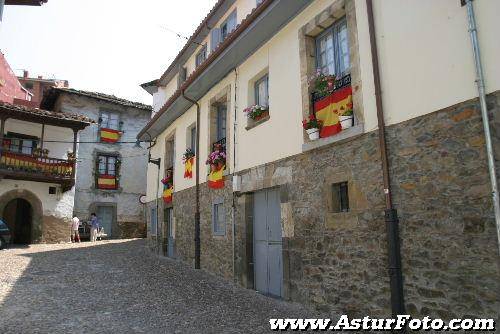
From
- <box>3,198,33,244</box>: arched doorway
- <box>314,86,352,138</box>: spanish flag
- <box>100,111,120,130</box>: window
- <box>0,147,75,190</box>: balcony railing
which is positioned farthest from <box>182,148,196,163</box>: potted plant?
<box>100,111,120,130</box>: window

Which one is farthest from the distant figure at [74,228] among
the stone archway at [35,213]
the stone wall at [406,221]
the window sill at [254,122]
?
the stone wall at [406,221]

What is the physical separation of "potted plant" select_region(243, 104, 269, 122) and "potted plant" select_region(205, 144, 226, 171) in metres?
1.53

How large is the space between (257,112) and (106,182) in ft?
52.3

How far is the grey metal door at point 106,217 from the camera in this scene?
69.8 ft

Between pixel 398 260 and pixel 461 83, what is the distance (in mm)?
2170

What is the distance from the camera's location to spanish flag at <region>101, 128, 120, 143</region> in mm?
21688

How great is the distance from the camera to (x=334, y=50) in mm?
6492

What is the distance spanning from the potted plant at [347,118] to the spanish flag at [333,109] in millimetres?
59

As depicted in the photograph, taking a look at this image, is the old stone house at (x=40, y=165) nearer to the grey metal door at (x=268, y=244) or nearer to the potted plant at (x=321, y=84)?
the grey metal door at (x=268, y=244)

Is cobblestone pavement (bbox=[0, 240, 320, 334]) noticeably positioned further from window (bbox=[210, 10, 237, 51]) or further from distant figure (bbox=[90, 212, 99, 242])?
distant figure (bbox=[90, 212, 99, 242])

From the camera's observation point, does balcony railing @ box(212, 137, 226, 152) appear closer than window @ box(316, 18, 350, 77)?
No

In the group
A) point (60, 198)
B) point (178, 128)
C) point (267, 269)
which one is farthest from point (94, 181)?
point (267, 269)

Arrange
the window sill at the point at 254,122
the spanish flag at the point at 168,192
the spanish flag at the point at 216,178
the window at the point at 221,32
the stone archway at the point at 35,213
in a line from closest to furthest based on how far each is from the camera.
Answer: the window sill at the point at 254,122, the spanish flag at the point at 216,178, the window at the point at 221,32, the spanish flag at the point at 168,192, the stone archway at the point at 35,213

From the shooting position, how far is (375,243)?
5.10 meters
